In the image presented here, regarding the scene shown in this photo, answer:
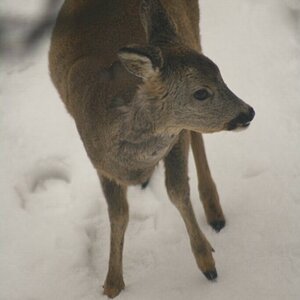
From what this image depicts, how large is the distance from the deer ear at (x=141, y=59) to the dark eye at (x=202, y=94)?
0.22 metres

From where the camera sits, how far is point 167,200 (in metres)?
4.23

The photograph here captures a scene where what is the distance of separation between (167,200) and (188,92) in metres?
1.58

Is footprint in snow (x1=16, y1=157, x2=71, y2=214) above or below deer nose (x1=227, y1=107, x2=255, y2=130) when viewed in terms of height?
below

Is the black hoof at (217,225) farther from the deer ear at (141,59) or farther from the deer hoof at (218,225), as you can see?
the deer ear at (141,59)

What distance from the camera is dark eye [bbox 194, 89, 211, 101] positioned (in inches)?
109

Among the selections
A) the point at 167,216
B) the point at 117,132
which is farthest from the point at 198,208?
the point at 117,132

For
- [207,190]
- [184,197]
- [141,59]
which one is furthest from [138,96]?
[207,190]

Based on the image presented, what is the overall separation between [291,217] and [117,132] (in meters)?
1.46

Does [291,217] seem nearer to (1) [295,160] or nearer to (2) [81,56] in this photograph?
(1) [295,160]

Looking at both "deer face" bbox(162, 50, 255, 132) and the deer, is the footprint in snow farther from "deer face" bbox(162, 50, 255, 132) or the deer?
"deer face" bbox(162, 50, 255, 132)

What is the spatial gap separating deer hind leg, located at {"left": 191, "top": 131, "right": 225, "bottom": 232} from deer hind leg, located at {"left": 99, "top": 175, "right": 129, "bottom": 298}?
25.6 inches

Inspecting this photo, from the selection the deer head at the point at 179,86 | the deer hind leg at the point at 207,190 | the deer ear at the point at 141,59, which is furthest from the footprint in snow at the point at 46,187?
the deer ear at the point at 141,59

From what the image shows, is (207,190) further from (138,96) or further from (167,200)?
(138,96)

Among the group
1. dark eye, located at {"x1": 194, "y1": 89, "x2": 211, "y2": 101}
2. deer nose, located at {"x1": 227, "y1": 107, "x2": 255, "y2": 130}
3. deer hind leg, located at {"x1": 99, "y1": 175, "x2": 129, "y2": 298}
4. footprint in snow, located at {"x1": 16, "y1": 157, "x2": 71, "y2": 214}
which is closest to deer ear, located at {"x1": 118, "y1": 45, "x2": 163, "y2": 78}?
dark eye, located at {"x1": 194, "y1": 89, "x2": 211, "y2": 101}
